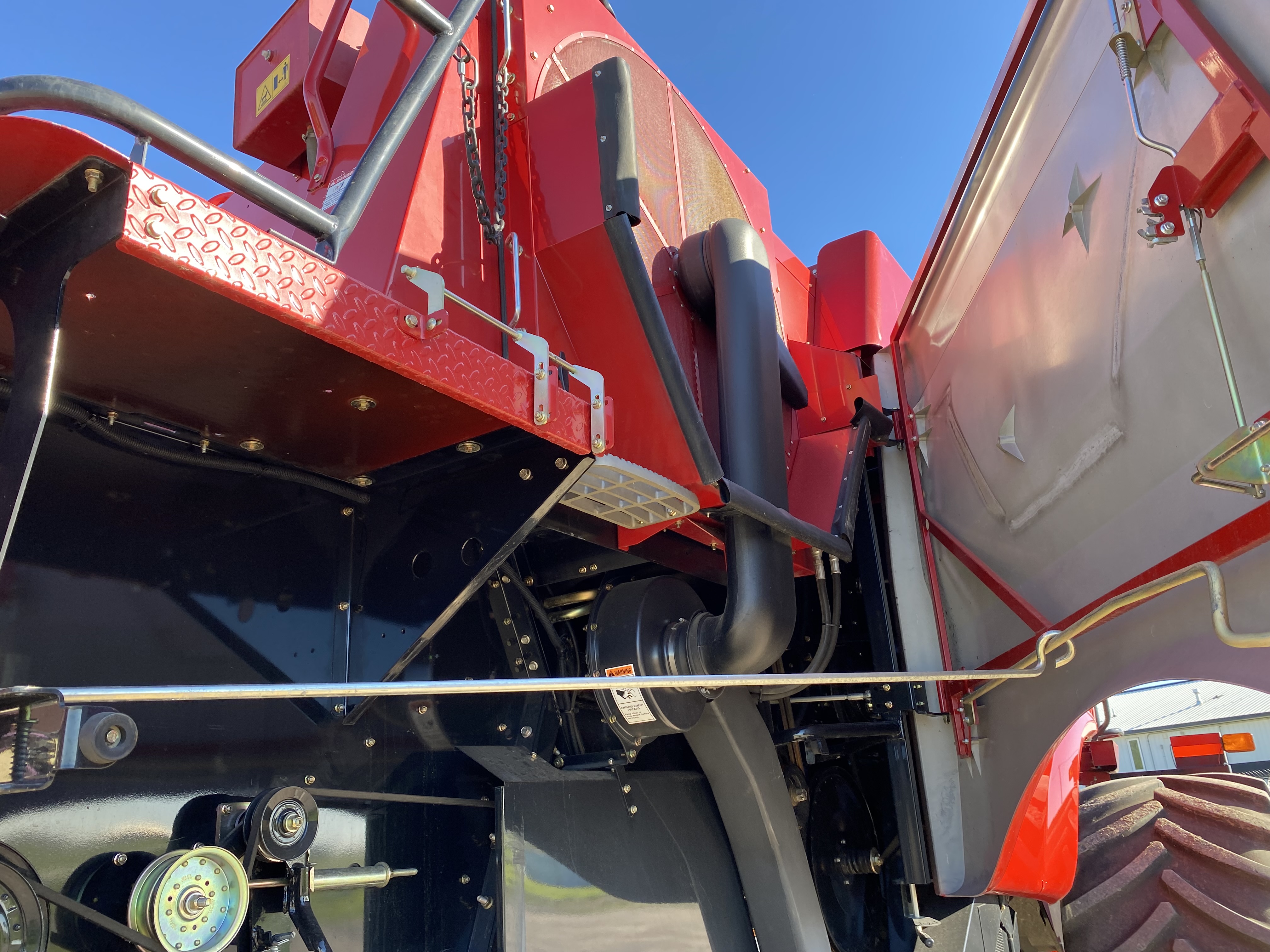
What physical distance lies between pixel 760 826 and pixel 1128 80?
1965 millimetres

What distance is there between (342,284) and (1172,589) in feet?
5.09

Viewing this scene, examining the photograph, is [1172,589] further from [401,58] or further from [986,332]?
[401,58]

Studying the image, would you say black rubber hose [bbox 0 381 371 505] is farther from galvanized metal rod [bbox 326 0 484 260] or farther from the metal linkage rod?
galvanized metal rod [bbox 326 0 484 260]

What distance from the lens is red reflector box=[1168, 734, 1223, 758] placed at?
356cm

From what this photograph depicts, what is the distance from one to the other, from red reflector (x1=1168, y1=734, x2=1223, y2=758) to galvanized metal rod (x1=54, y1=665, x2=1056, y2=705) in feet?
6.95

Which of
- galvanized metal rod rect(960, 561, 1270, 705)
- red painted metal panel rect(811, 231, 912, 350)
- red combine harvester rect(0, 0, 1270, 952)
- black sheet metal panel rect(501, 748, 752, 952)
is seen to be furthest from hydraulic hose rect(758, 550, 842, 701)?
red painted metal panel rect(811, 231, 912, 350)

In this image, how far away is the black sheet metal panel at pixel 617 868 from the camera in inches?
79.1

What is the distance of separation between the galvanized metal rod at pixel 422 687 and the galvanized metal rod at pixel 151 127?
616mm

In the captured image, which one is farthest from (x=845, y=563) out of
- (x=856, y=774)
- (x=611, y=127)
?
(x=611, y=127)

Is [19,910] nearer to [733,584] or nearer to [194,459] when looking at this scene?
[194,459]

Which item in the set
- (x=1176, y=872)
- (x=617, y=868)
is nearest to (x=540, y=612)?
(x=617, y=868)

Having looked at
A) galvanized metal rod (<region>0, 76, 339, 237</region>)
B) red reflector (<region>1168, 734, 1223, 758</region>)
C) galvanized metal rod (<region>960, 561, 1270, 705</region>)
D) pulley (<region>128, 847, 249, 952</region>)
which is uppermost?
galvanized metal rod (<region>0, 76, 339, 237</region>)

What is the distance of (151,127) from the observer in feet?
3.66

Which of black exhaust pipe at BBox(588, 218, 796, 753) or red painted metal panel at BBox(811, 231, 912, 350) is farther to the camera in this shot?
red painted metal panel at BBox(811, 231, 912, 350)
